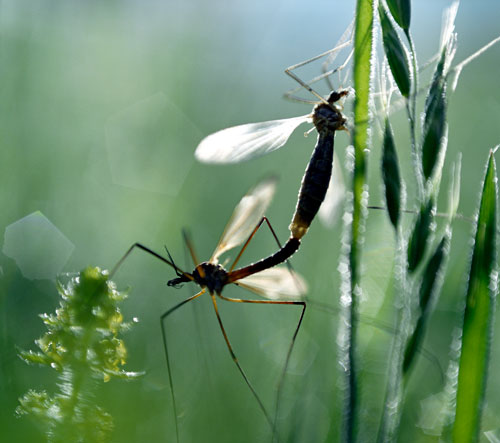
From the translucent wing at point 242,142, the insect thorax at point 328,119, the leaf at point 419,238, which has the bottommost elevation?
the leaf at point 419,238

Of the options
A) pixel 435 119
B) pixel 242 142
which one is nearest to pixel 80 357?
pixel 435 119

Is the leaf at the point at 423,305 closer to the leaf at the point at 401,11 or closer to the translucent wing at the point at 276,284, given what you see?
the leaf at the point at 401,11

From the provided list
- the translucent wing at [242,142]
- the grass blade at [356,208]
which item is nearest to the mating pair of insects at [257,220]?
the translucent wing at [242,142]

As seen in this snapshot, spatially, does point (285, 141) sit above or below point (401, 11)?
below

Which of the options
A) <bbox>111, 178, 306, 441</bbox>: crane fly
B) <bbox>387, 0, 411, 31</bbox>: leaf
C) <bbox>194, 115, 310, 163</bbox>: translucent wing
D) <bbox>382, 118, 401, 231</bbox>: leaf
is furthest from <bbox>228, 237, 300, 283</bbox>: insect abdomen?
<bbox>387, 0, 411, 31</bbox>: leaf

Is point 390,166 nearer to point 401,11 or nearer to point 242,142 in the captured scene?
point 401,11
